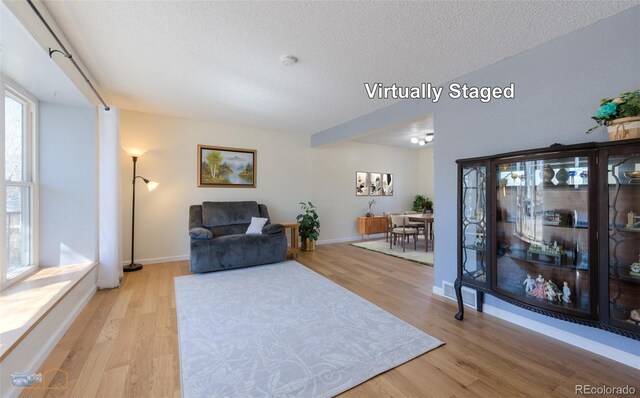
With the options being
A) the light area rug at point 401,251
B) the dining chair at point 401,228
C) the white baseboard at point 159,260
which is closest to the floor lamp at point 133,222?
the white baseboard at point 159,260

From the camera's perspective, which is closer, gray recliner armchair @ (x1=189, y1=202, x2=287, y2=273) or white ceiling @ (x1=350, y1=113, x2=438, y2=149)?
gray recliner armchair @ (x1=189, y1=202, x2=287, y2=273)

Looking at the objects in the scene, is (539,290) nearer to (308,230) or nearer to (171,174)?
(308,230)

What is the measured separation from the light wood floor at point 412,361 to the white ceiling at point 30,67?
7.05 feet

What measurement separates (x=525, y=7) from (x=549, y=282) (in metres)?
2.00

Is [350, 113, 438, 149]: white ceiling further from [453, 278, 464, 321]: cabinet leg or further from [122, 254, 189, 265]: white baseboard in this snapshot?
[122, 254, 189, 265]: white baseboard

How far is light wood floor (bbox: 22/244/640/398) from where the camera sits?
1500 mm

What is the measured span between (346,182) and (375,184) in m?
0.94

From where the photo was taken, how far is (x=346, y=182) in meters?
6.30

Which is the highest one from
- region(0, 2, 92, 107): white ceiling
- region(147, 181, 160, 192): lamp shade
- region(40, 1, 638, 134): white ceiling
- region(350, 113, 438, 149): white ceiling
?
region(350, 113, 438, 149): white ceiling

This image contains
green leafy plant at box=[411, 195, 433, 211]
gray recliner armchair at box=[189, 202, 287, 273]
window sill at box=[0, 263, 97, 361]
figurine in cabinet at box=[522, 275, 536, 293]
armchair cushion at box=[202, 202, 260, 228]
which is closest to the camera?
window sill at box=[0, 263, 97, 361]

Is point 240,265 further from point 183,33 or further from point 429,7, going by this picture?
point 429,7

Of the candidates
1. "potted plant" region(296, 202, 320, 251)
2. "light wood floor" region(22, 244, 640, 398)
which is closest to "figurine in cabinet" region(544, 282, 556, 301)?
"light wood floor" region(22, 244, 640, 398)

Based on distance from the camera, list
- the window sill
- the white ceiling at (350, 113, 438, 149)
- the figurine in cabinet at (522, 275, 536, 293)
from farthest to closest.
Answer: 1. the white ceiling at (350, 113, 438, 149)
2. the figurine in cabinet at (522, 275, 536, 293)
3. the window sill

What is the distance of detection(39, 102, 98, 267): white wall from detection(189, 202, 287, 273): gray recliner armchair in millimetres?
1161
